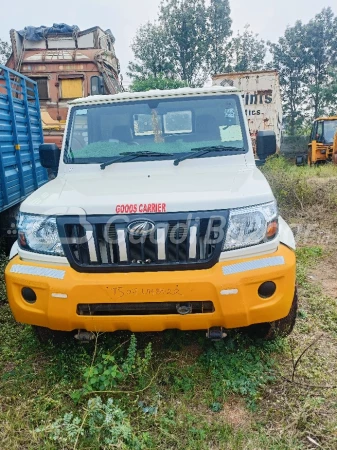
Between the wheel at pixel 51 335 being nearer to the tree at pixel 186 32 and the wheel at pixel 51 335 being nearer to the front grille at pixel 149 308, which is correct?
the front grille at pixel 149 308

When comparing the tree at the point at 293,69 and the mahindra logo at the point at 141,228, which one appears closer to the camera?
the mahindra logo at the point at 141,228

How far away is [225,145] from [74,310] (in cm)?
180

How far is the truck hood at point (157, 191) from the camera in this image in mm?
2314

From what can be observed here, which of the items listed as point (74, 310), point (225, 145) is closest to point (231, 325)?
point (74, 310)

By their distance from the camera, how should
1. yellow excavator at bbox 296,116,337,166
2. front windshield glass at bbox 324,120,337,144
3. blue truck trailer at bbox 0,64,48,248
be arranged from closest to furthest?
1. blue truck trailer at bbox 0,64,48,248
2. yellow excavator at bbox 296,116,337,166
3. front windshield glass at bbox 324,120,337,144

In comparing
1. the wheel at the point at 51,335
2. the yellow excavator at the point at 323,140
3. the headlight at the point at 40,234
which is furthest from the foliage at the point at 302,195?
the yellow excavator at the point at 323,140

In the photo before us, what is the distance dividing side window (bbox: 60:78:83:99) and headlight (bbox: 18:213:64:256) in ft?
29.5

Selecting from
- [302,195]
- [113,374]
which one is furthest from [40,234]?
[302,195]

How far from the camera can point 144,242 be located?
2316 millimetres

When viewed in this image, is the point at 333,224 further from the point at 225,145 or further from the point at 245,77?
the point at 245,77

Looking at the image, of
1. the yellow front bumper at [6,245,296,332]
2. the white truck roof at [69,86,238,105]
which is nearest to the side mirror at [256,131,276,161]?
the white truck roof at [69,86,238,105]

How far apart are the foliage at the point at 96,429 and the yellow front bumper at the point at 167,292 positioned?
0.46 m

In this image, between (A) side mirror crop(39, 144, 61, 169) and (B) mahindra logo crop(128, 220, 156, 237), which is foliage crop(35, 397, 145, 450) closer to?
(B) mahindra logo crop(128, 220, 156, 237)

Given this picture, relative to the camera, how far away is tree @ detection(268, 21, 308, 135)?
28188mm
